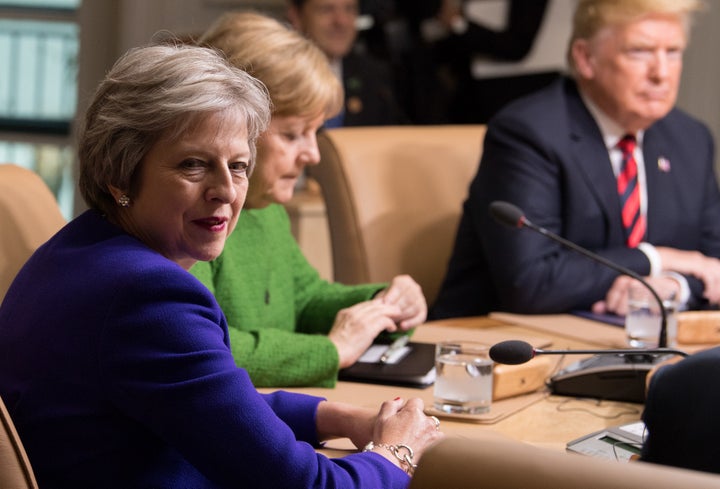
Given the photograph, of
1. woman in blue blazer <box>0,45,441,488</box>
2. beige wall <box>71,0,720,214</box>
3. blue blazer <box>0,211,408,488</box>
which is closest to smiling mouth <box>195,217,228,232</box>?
woman in blue blazer <box>0,45,441,488</box>

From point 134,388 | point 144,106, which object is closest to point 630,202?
point 144,106

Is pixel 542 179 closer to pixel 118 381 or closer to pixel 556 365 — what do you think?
pixel 556 365

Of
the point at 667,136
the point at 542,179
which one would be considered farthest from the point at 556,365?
the point at 667,136

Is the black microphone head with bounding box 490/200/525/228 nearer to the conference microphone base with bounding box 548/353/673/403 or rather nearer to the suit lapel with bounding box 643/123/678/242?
the conference microphone base with bounding box 548/353/673/403

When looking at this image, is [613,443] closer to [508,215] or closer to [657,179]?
[508,215]

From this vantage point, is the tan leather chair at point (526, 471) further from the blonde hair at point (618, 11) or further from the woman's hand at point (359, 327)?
the blonde hair at point (618, 11)

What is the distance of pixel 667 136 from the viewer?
10.1 ft

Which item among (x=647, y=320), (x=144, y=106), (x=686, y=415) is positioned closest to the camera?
(x=686, y=415)

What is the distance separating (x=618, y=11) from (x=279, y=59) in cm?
113

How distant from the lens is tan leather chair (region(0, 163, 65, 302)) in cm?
179

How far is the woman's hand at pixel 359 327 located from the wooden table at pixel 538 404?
63 mm

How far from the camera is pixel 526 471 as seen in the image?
80cm

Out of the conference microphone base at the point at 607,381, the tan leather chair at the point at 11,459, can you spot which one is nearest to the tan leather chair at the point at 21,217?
the tan leather chair at the point at 11,459

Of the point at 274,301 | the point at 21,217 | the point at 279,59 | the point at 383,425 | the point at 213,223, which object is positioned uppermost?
the point at 279,59
